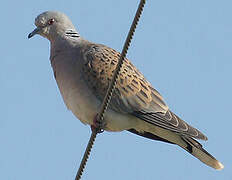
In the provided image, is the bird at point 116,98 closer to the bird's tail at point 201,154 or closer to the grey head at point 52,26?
the bird's tail at point 201,154

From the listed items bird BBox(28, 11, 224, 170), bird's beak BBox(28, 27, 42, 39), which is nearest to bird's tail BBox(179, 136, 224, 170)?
bird BBox(28, 11, 224, 170)

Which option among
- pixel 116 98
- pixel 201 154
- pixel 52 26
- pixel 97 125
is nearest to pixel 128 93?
pixel 116 98

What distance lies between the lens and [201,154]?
210 inches

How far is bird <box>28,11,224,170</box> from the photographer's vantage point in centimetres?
514

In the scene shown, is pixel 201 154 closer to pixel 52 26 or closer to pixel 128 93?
pixel 128 93

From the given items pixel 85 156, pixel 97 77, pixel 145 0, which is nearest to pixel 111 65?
pixel 97 77

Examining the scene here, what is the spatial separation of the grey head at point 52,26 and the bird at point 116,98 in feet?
0.74

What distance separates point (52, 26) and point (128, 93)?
3.57ft

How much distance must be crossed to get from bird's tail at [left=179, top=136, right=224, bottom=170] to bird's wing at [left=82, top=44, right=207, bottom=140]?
13 cm

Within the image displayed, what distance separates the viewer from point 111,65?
Result: 535 cm

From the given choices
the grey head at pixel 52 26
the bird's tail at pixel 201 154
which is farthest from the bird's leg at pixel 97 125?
the grey head at pixel 52 26

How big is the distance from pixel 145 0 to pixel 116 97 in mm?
2153

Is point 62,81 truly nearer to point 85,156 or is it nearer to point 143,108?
point 143,108

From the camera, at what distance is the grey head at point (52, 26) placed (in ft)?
19.0
